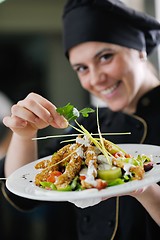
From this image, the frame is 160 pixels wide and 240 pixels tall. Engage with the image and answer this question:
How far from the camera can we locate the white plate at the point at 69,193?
75 centimetres

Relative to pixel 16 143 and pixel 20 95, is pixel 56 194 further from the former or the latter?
pixel 20 95

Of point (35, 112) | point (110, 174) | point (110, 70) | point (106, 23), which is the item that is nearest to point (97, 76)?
point (110, 70)

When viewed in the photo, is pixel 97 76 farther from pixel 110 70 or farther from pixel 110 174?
pixel 110 174

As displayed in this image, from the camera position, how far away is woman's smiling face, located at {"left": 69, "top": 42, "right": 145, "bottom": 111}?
1385mm

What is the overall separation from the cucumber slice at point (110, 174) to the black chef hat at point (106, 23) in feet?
2.01

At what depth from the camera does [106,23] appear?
138 cm

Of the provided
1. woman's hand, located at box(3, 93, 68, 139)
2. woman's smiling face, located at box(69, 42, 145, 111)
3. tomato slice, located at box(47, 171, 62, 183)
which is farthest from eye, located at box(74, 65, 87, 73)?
tomato slice, located at box(47, 171, 62, 183)

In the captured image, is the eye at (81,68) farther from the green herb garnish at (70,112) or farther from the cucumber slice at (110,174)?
the cucumber slice at (110,174)

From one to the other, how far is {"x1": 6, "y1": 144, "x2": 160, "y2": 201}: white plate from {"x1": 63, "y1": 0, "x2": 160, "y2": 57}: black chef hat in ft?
1.58

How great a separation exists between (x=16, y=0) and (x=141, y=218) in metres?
2.44

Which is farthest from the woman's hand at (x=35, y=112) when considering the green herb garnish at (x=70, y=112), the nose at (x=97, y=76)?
the nose at (x=97, y=76)

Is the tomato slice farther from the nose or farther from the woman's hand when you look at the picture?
the nose

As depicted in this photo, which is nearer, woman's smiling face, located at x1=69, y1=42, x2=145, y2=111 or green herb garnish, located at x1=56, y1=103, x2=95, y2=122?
green herb garnish, located at x1=56, y1=103, x2=95, y2=122

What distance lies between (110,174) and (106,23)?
0.67 metres
